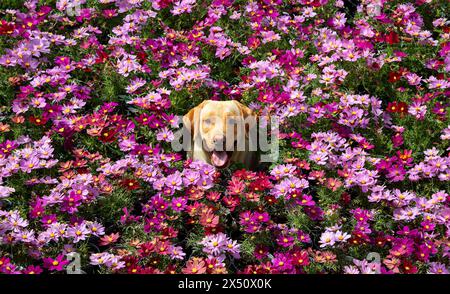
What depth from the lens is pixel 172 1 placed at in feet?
20.9

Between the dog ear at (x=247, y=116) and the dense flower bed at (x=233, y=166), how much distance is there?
0.26 metres

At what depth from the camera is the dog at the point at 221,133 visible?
4.66 m

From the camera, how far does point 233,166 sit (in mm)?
4828

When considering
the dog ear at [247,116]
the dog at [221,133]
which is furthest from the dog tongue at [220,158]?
the dog ear at [247,116]

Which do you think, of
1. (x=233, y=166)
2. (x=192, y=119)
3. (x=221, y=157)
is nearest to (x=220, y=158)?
→ (x=221, y=157)

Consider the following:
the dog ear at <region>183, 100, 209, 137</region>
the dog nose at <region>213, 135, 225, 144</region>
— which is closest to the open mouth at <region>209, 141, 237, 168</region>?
the dog nose at <region>213, 135, 225, 144</region>

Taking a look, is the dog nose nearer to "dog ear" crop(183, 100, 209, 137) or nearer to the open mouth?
the open mouth

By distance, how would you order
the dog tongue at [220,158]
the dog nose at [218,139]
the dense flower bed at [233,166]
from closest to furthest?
1. the dense flower bed at [233,166]
2. the dog nose at [218,139]
3. the dog tongue at [220,158]

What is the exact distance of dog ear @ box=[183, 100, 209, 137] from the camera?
483 cm

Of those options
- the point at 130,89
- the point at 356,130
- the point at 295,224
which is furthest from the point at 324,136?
the point at 130,89

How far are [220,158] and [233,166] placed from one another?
15 centimetres

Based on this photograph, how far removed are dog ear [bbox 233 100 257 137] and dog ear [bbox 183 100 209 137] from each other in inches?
10.0

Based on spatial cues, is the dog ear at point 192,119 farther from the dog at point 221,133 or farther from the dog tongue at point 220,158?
the dog tongue at point 220,158

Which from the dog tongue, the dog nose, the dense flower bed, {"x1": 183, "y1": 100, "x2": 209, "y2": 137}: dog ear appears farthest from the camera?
{"x1": 183, "y1": 100, "x2": 209, "y2": 137}: dog ear
